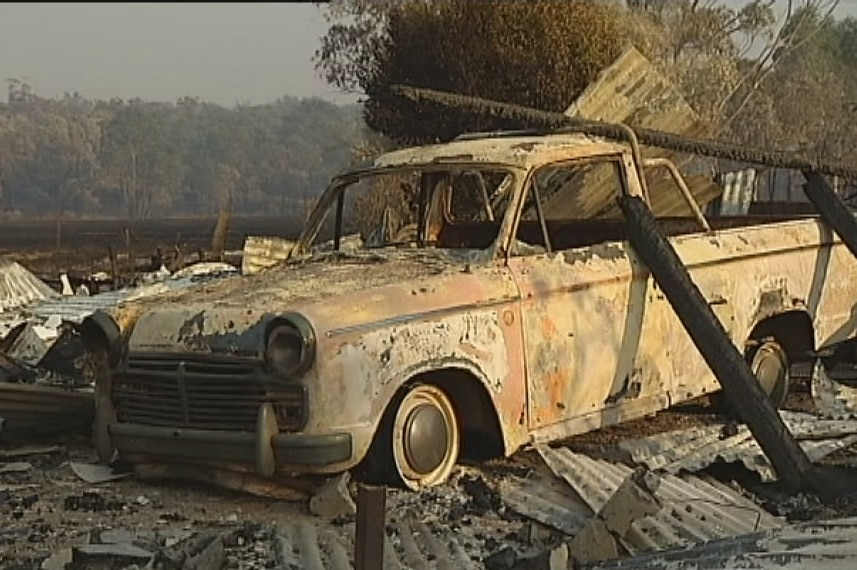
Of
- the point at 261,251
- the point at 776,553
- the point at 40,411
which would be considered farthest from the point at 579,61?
the point at 776,553

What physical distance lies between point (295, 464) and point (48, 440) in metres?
2.75

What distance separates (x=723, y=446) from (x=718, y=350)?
1.76ft

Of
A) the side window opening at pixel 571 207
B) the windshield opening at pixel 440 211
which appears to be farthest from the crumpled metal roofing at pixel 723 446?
the windshield opening at pixel 440 211

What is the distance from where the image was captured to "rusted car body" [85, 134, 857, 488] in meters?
5.87

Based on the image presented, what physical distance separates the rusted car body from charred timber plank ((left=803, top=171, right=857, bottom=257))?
1.17ft

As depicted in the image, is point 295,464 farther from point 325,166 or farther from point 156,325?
point 325,166

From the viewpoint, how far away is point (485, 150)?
7.39m

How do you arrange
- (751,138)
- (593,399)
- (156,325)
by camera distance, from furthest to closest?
(751,138) → (593,399) → (156,325)

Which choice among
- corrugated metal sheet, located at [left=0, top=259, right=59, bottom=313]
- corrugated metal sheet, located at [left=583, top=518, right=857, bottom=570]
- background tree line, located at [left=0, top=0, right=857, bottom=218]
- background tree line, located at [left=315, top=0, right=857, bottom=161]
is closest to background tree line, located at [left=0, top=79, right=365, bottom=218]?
background tree line, located at [left=0, top=0, right=857, bottom=218]

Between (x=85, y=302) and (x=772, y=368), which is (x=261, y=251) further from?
(x=772, y=368)

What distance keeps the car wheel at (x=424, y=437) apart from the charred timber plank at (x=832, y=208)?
3374mm

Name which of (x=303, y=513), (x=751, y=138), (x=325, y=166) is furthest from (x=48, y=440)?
(x=325, y=166)

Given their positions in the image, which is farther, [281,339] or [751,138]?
[751,138]

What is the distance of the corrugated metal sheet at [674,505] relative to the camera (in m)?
5.28
